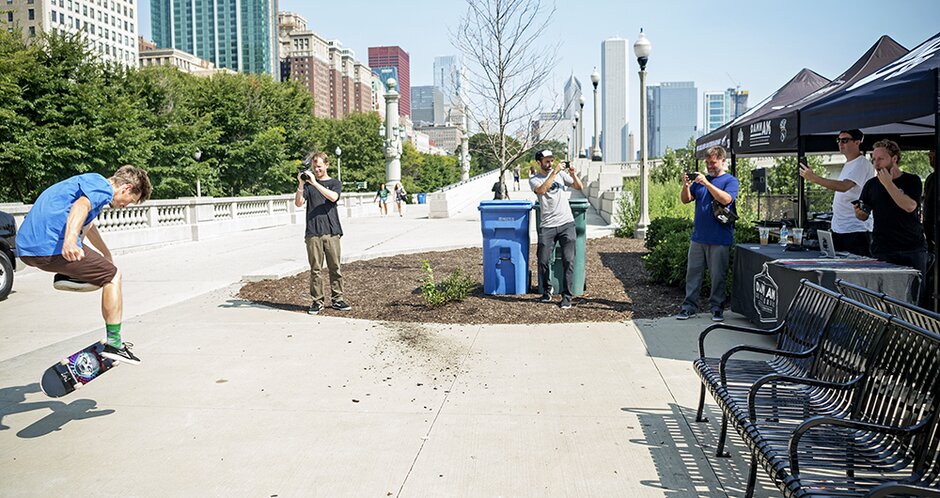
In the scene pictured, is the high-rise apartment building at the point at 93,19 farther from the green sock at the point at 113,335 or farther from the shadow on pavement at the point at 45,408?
the green sock at the point at 113,335

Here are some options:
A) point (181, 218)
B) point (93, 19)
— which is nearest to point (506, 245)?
point (181, 218)

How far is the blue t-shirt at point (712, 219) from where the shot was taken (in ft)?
27.7

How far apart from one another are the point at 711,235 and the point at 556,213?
5.99 ft

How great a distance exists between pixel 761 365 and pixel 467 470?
2.09 m

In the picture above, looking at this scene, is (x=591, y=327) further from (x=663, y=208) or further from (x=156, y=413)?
(x=663, y=208)

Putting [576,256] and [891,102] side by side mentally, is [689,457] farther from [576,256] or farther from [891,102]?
[576,256]

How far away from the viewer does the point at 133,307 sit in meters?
10.6

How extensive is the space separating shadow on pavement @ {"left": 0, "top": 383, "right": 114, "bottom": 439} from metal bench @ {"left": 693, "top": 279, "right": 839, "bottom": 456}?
4.25m

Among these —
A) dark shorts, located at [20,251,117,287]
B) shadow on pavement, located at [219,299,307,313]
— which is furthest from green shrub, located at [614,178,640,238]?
dark shorts, located at [20,251,117,287]

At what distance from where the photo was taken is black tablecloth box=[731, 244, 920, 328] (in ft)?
21.5

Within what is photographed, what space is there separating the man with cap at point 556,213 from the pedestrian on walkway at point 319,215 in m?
2.45

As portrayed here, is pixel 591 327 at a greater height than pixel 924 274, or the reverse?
pixel 924 274

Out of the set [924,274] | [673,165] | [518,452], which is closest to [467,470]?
[518,452]

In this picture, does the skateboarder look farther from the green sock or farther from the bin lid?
the bin lid
